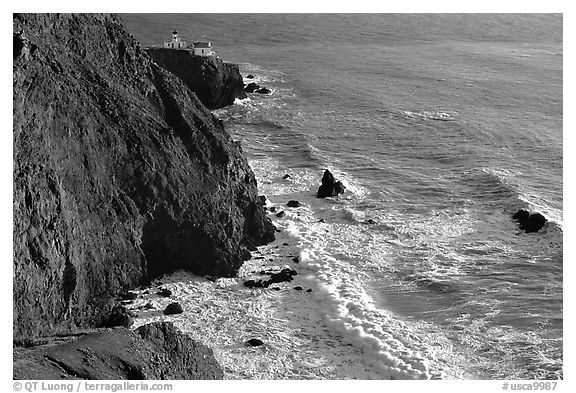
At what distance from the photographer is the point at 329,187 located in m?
53.6

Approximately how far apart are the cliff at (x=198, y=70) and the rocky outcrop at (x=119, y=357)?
174 feet

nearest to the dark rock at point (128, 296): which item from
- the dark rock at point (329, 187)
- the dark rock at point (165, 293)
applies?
the dark rock at point (165, 293)

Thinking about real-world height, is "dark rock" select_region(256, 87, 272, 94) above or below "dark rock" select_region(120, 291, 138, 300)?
above

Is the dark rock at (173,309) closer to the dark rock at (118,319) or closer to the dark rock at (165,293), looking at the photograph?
the dark rock at (165,293)

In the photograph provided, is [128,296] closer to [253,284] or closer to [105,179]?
[105,179]

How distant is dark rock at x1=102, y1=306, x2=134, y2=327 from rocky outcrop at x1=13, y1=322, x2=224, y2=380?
15.1 feet

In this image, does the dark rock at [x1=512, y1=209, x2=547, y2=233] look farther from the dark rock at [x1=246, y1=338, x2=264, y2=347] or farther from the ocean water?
the dark rock at [x1=246, y1=338, x2=264, y2=347]

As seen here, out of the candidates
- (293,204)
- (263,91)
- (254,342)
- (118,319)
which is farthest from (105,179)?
(263,91)

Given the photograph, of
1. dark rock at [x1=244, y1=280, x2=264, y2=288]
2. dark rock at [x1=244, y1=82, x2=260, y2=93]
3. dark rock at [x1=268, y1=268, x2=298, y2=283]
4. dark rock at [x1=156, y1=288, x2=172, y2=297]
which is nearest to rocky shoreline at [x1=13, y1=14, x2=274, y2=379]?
dark rock at [x1=156, y1=288, x2=172, y2=297]

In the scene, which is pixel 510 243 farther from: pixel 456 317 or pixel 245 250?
pixel 245 250

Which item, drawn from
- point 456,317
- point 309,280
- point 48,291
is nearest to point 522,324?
point 456,317

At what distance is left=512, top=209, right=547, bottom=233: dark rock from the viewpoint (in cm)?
4862

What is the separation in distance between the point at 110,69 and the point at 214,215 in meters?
10.7

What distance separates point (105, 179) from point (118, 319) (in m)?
7.64
